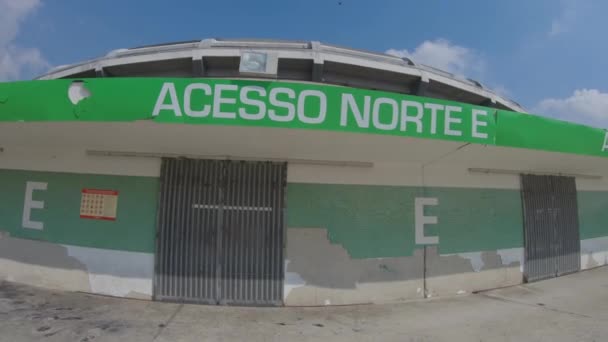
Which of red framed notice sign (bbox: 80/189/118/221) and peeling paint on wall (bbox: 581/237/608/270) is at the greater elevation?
red framed notice sign (bbox: 80/189/118/221)

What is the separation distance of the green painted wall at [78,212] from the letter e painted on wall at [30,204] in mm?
66

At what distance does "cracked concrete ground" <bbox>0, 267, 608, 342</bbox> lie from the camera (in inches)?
132

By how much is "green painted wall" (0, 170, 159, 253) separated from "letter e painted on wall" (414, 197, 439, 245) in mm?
4365

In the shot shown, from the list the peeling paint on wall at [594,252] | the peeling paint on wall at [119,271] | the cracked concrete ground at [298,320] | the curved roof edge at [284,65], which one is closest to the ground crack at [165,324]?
the cracked concrete ground at [298,320]

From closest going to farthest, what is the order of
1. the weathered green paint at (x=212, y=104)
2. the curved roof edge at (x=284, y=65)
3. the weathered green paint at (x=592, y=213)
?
the weathered green paint at (x=212, y=104), the curved roof edge at (x=284, y=65), the weathered green paint at (x=592, y=213)

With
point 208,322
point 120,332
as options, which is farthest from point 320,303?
point 120,332

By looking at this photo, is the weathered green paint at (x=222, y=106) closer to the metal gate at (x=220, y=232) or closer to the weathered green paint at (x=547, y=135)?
the weathered green paint at (x=547, y=135)

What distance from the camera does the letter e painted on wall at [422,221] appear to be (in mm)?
5031

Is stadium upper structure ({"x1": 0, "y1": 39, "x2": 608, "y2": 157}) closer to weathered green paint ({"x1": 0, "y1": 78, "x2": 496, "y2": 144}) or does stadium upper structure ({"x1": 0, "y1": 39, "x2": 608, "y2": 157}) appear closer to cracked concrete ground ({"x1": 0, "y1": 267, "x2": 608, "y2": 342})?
weathered green paint ({"x1": 0, "y1": 78, "x2": 496, "y2": 144})

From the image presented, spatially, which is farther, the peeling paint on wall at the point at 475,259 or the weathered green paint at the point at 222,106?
the peeling paint on wall at the point at 475,259

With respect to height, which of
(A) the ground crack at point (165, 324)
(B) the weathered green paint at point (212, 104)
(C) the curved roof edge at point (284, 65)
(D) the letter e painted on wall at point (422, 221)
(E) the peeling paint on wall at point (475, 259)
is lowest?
(A) the ground crack at point (165, 324)

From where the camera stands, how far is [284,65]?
598cm

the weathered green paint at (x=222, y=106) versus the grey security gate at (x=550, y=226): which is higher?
the weathered green paint at (x=222, y=106)

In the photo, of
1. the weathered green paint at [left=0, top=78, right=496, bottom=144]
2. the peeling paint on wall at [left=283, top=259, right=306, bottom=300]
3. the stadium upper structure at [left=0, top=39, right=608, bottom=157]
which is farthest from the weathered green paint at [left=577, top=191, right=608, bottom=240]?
the peeling paint on wall at [left=283, top=259, right=306, bottom=300]
